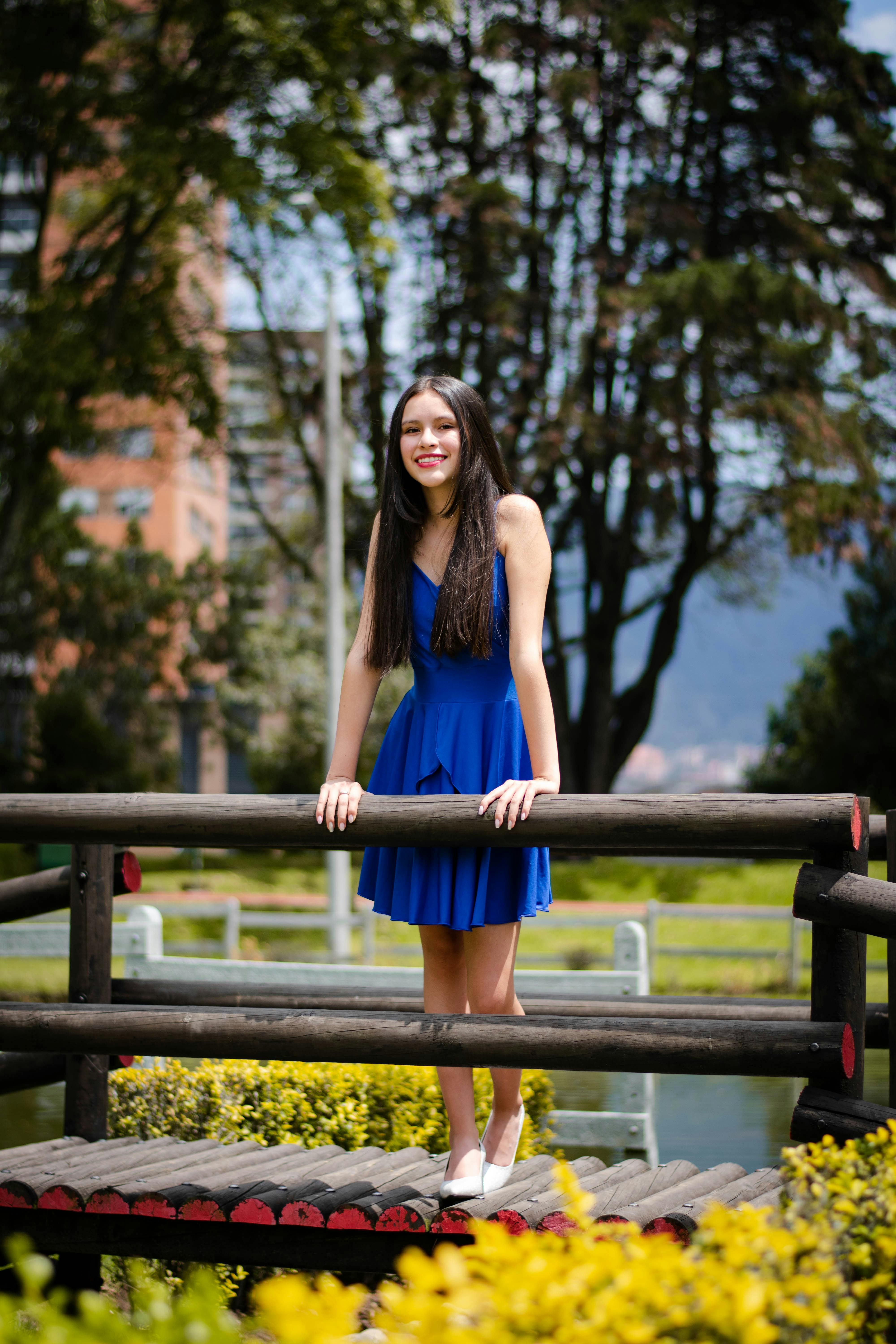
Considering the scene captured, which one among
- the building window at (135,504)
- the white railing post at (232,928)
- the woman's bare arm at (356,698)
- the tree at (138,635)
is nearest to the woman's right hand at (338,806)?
the woman's bare arm at (356,698)

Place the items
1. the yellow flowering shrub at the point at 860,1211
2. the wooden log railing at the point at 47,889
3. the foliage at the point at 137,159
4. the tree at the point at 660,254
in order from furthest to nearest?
the tree at the point at 660,254
the foliage at the point at 137,159
the wooden log railing at the point at 47,889
the yellow flowering shrub at the point at 860,1211

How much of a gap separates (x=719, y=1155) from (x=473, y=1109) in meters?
3.49

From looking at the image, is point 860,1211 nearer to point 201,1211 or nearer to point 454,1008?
point 454,1008

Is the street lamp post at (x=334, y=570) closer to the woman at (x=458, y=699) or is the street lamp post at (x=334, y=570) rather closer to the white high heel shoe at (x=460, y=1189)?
the woman at (x=458, y=699)

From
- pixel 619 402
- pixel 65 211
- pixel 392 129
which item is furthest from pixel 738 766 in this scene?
pixel 65 211

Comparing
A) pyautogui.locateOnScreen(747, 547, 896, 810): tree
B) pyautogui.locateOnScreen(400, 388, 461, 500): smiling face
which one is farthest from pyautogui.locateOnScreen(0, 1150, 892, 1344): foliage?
pyautogui.locateOnScreen(747, 547, 896, 810): tree

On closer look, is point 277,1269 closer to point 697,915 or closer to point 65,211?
point 697,915

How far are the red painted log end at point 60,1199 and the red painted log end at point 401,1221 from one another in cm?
78

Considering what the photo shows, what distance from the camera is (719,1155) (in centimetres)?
619

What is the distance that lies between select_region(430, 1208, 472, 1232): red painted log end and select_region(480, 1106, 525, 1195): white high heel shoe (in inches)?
6.6

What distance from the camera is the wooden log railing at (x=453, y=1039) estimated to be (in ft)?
9.16

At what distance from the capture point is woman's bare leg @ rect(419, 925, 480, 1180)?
3096 millimetres

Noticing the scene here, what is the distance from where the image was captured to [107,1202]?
3.14 metres

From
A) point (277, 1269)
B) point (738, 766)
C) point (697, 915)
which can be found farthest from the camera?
point (738, 766)
